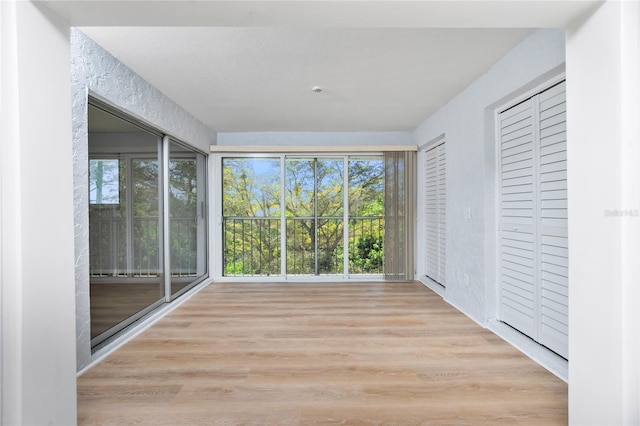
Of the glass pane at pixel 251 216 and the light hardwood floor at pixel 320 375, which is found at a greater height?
the glass pane at pixel 251 216

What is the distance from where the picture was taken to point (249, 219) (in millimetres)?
4832

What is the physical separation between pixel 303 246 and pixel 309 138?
1.59 metres

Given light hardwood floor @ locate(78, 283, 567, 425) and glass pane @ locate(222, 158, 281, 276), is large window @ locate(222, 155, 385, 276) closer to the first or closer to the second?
glass pane @ locate(222, 158, 281, 276)

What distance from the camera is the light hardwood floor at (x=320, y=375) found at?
166 cm

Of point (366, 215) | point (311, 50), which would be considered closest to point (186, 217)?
point (366, 215)

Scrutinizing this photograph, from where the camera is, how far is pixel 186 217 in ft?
13.1

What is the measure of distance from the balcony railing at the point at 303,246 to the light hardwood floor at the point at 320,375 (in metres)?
1.64

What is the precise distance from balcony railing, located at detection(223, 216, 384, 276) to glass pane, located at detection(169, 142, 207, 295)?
0.49m

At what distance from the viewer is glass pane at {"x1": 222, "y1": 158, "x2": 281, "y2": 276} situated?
15.7 ft

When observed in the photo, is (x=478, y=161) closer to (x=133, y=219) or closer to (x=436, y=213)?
(x=436, y=213)

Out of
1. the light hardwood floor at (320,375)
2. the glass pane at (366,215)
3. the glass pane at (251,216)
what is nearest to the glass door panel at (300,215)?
the glass pane at (251,216)

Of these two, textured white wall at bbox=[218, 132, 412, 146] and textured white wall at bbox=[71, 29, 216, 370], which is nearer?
textured white wall at bbox=[71, 29, 216, 370]
